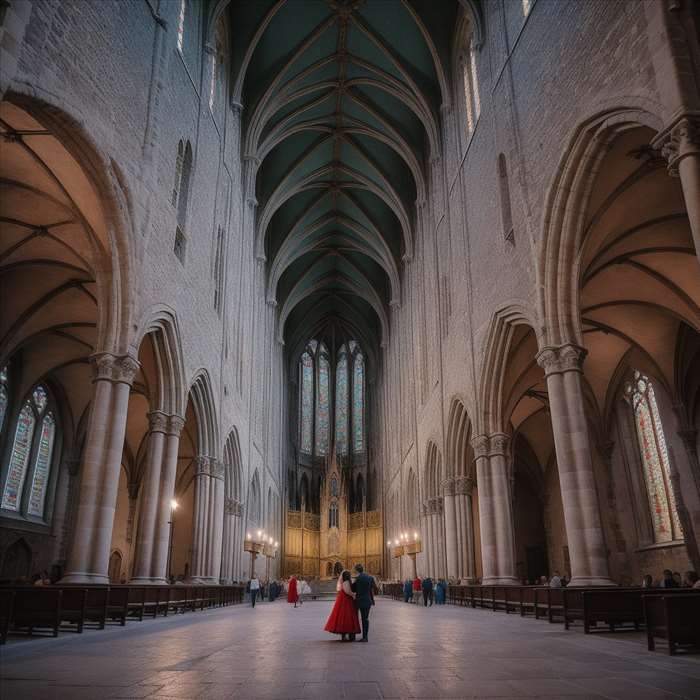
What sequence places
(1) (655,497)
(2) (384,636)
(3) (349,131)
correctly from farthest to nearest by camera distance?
(3) (349,131) → (1) (655,497) → (2) (384,636)

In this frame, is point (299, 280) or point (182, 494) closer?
point (182, 494)

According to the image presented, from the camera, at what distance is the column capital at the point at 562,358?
13383mm

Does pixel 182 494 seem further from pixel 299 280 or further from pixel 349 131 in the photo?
pixel 349 131

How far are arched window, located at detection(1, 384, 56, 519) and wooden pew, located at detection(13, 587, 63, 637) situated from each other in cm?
1630

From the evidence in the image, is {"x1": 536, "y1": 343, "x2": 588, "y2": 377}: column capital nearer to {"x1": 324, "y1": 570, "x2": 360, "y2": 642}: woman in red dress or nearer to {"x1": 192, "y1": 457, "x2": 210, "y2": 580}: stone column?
{"x1": 324, "y1": 570, "x2": 360, "y2": 642}: woman in red dress

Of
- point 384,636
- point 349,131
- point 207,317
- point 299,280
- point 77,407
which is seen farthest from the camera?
point 299,280

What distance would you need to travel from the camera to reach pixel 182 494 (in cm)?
3384

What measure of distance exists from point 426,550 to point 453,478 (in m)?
6.67

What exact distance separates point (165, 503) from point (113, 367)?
5571 millimetres

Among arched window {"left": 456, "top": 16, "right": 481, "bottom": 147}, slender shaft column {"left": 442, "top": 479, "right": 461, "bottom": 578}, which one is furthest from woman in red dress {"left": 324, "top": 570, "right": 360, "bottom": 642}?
arched window {"left": 456, "top": 16, "right": 481, "bottom": 147}

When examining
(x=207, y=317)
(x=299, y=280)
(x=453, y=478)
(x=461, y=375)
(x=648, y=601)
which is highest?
(x=299, y=280)

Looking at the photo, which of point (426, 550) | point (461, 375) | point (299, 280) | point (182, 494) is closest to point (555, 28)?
point (461, 375)

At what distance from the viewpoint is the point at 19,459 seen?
2500 centimetres

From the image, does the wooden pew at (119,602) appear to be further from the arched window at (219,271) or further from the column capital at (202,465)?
the arched window at (219,271)
